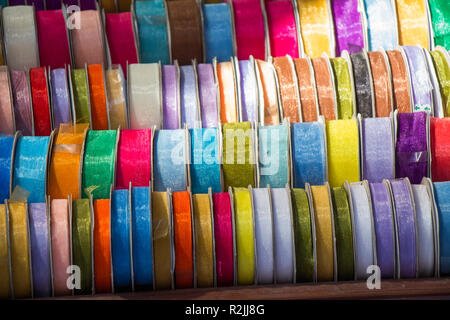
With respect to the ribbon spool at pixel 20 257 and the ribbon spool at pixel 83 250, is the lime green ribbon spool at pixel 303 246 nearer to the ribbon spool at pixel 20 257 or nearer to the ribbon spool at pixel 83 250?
the ribbon spool at pixel 83 250

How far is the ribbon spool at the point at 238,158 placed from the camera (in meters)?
1.53

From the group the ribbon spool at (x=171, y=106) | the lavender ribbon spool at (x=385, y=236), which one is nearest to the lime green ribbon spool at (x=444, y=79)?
the lavender ribbon spool at (x=385, y=236)

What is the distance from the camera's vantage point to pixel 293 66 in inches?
66.7

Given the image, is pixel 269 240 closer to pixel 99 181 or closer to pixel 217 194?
pixel 217 194

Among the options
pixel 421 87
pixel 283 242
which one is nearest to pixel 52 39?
pixel 283 242

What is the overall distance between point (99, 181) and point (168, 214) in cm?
20

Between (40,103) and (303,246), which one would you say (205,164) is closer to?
(303,246)

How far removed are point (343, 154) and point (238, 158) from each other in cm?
22

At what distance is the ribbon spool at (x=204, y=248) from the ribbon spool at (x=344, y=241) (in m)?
0.24

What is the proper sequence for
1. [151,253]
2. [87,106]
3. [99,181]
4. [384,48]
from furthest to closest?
[384,48]
[87,106]
[99,181]
[151,253]

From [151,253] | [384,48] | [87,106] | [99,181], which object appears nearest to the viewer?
[151,253]

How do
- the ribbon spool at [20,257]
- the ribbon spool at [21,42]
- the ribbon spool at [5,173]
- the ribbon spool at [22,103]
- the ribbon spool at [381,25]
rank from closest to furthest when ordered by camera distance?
1. the ribbon spool at [20,257]
2. the ribbon spool at [5,173]
3. the ribbon spool at [22,103]
4. the ribbon spool at [21,42]
5. the ribbon spool at [381,25]

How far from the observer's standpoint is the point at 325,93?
166 centimetres

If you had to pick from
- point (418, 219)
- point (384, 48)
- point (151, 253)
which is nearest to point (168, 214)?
point (151, 253)
